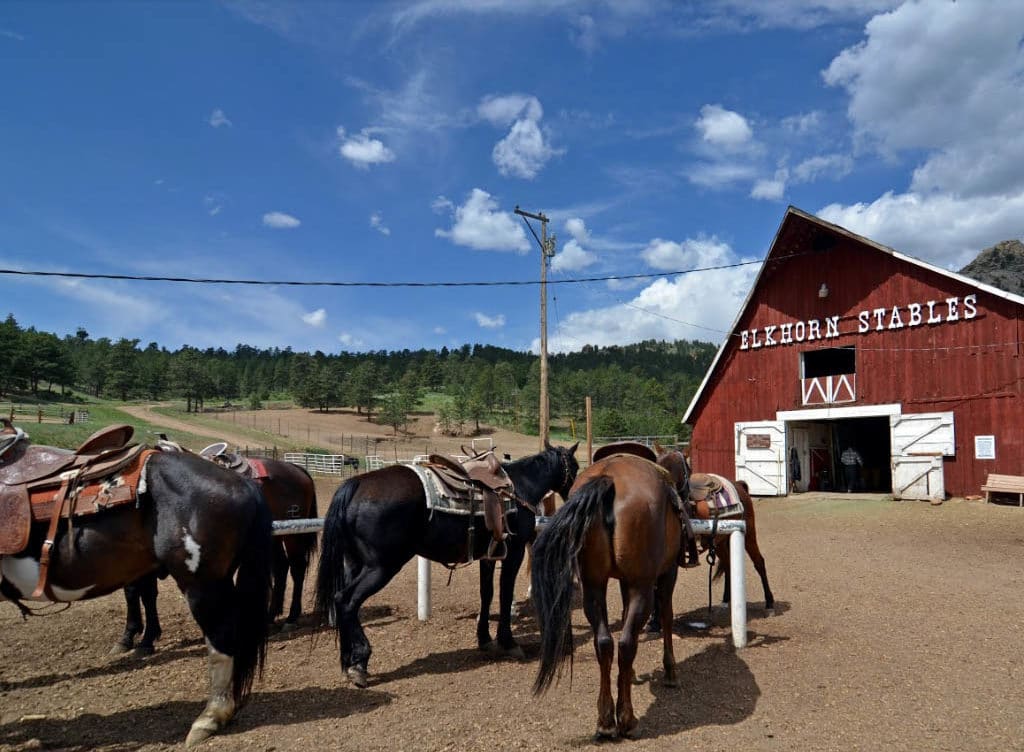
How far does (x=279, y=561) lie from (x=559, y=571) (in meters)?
3.36

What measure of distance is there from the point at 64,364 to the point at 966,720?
300ft

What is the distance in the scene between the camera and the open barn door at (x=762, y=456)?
1994 cm

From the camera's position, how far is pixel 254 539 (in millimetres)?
4062

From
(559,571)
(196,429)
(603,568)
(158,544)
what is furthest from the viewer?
(196,429)

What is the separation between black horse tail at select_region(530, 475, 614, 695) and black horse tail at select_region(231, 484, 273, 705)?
5.65 ft

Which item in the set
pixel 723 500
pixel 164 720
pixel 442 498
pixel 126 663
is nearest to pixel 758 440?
pixel 723 500

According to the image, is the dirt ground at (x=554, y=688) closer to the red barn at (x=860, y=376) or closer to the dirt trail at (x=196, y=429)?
the red barn at (x=860, y=376)

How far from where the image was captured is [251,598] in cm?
407

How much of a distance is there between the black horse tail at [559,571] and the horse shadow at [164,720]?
135cm

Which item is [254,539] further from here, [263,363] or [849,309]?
[263,363]

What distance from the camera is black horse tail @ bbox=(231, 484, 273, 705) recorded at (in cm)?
402

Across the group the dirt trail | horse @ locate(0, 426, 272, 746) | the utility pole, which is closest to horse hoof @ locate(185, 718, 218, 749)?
horse @ locate(0, 426, 272, 746)

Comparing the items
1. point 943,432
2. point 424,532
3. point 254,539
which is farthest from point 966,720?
point 943,432

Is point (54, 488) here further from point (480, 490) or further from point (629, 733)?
point (629, 733)
